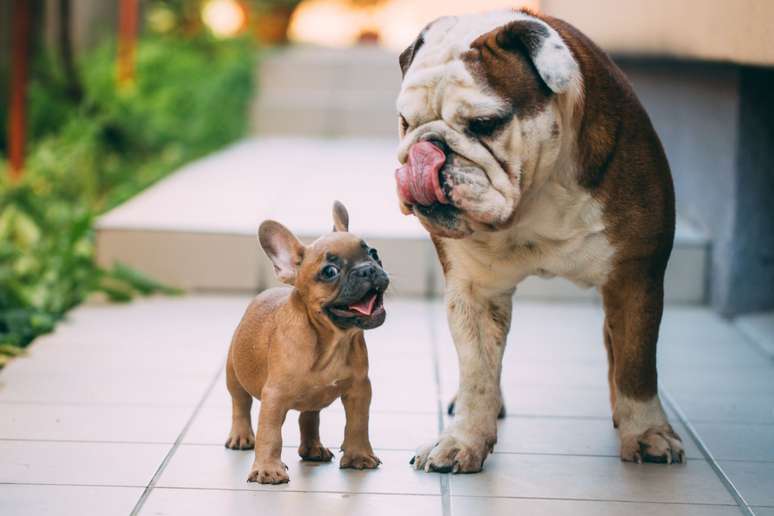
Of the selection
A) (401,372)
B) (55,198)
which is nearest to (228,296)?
(401,372)

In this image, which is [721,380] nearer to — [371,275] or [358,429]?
[358,429]

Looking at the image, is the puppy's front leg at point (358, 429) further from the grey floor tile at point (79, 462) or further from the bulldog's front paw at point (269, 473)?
the grey floor tile at point (79, 462)

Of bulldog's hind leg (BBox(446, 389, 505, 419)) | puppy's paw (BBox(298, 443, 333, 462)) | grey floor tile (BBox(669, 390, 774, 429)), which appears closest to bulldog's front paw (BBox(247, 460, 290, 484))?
puppy's paw (BBox(298, 443, 333, 462))

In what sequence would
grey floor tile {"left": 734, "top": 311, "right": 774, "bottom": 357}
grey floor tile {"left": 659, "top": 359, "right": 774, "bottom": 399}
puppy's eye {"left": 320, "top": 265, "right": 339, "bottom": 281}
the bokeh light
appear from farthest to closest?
the bokeh light < grey floor tile {"left": 734, "top": 311, "right": 774, "bottom": 357} < grey floor tile {"left": 659, "top": 359, "right": 774, "bottom": 399} < puppy's eye {"left": 320, "top": 265, "right": 339, "bottom": 281}

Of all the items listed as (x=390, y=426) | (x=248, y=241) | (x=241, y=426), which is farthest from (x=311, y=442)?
(x=248, y=241)

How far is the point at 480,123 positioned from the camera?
3152mm

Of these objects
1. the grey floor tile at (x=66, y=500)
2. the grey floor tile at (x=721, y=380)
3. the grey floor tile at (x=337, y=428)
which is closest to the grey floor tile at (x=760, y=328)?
the grey floor tile at (x=721, y=380)

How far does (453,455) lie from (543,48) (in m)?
1.16

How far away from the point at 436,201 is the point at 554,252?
1.70 ft

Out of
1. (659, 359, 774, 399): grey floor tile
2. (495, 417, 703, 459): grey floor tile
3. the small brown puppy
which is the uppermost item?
the small brown puppy

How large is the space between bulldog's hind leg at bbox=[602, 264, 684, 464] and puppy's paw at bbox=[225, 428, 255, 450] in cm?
109

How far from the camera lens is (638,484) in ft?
11.2

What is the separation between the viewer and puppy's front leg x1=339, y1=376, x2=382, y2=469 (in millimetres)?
3361

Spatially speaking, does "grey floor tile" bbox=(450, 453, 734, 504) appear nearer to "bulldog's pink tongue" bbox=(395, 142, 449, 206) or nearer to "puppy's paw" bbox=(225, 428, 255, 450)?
"puppy's paw" bbox=(225, 428, 255, 450)
